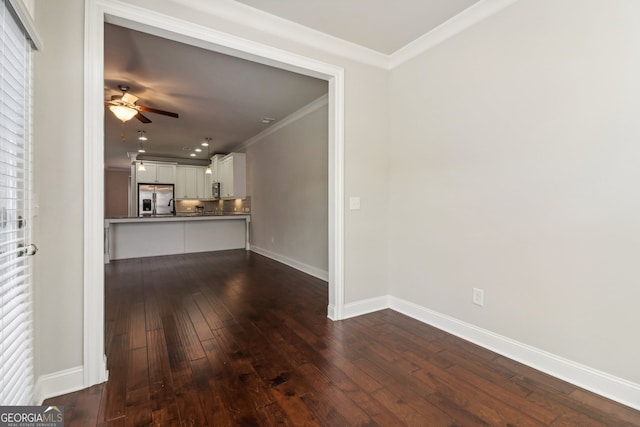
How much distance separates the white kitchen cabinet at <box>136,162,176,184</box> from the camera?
26.7ft

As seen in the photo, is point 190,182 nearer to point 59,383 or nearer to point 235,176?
point 235,176

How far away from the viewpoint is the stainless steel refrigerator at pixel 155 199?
8.12 m

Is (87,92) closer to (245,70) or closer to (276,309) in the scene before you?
(245,70)

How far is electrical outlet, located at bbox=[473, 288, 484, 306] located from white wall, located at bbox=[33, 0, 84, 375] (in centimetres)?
275

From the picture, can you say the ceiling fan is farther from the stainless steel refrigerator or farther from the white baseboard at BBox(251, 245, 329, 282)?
the stainless steel refrigerator

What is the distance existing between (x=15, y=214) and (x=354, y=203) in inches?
92.0

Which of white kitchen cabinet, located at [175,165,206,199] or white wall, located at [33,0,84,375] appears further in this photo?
white kitchen cabinet, located at [175,165,206,199]

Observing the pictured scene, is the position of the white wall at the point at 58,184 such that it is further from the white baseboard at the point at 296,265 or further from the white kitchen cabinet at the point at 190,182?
the white kitchen cabinet at the point at 190,182

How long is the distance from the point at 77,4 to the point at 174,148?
6.37 meters

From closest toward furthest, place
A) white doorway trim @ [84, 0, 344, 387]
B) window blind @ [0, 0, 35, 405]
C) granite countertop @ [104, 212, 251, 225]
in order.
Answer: window blind @ [0, 0, 35, 405] < white doorway trim @ [84, 0, 344, 387] < granite countertop @ [104, 212, 251, 225]

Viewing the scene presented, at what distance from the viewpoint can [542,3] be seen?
1896 mm

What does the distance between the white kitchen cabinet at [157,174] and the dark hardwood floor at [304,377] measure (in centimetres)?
607

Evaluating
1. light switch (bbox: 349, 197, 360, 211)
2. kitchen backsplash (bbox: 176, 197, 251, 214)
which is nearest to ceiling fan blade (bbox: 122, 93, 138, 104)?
light switch (bbox: 349, 197, 360, 211)

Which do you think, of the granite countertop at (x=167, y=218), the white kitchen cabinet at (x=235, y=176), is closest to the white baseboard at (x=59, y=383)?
the granite countertop at (x=167, y=218)
